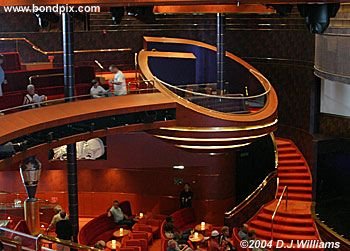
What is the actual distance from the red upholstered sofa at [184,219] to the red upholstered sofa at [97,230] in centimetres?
165

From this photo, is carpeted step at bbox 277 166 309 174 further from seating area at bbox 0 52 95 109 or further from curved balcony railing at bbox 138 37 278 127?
seating area at bbox 0 52 95 109

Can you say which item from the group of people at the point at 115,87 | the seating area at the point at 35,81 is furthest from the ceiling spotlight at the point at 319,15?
the seating area at the point at 35,81

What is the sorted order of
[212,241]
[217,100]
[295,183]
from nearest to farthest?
[212,241] < [217,100] < [295,183]

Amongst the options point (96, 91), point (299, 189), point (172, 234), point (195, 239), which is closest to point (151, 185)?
point (299, 189)

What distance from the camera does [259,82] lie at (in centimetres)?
1784

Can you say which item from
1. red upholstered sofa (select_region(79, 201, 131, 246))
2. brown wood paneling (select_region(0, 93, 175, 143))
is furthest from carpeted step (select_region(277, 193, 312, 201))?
brown wood paneling (select_region(0, 93, 175, 143))

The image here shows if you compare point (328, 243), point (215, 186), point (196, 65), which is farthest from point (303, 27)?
point (328, 243)

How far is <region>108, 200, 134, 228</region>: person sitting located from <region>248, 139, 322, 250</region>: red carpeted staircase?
301 centimetres

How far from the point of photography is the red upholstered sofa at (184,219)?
17.0 m

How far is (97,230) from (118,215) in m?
0.83

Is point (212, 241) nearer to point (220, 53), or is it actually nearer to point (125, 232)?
point (125, 232)

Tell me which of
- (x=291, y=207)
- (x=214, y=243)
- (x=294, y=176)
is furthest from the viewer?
(x=294, y=176)

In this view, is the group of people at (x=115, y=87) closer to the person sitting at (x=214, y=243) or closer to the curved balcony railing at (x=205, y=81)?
the curved balcony railing at (x=205, y=81)

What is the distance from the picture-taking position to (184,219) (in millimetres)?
17516
